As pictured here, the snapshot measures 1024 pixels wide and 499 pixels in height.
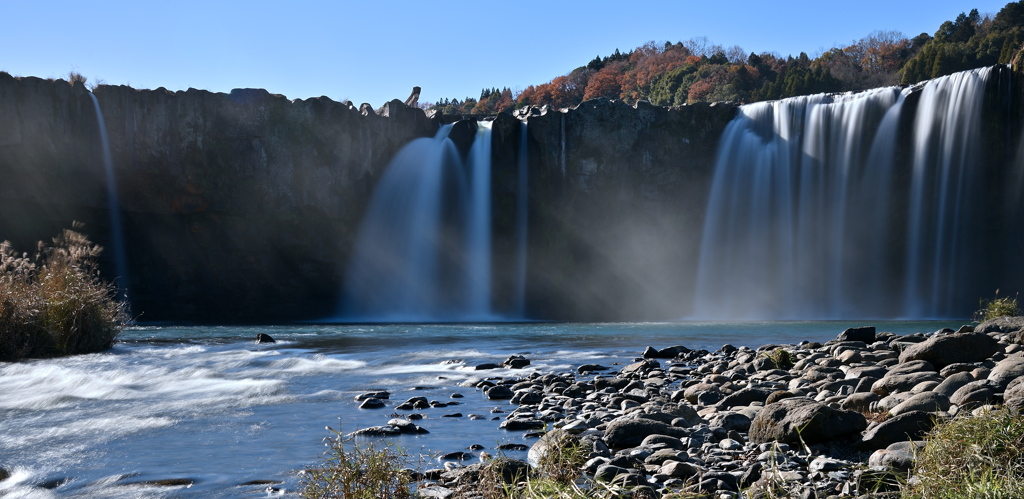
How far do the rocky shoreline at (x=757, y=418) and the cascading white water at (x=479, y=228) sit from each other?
30.4 meters

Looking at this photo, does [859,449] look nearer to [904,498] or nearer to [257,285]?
[904,498]

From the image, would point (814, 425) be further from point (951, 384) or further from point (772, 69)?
point (772, 69)

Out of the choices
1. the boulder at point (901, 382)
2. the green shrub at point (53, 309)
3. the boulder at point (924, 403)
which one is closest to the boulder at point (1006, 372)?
the boulder at point (901, 382)

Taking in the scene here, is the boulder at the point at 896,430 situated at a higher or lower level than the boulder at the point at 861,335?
lower

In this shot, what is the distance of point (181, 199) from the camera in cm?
4156

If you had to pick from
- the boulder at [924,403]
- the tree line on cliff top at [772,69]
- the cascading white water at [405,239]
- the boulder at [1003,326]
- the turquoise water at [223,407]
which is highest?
the tree line on cliff top at [772,69]

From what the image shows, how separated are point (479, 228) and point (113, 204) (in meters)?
18.9

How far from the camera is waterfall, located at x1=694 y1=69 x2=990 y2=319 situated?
36906mm

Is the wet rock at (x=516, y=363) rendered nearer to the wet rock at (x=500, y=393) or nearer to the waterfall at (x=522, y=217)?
the wet rock at (x=500, y=393)

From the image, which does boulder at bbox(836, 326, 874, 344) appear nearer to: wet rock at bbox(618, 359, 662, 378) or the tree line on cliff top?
wet rock at bbox(618, 359, 662, 378)

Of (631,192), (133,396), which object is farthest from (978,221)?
(133,396)

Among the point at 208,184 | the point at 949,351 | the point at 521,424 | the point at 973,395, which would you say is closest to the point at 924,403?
the point at 973,395

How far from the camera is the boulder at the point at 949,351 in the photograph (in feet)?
35.0

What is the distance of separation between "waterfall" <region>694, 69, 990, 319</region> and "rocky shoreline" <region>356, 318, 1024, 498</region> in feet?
86.7
